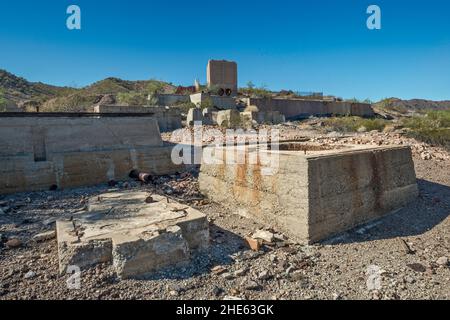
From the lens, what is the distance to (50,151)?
19.1ft

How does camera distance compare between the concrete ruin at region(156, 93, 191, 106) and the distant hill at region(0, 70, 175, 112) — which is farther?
the concrete ruin at region(156, 93, 191, 106)

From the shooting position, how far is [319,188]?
3.82 metres

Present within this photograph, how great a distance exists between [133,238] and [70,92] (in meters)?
31.0

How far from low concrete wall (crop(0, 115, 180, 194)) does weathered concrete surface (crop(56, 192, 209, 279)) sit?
235 cm

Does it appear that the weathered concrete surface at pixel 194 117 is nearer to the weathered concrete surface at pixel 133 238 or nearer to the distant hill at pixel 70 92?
the distant hill at pixel 70 92

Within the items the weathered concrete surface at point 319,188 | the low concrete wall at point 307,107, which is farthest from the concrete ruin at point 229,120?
the weathered concrete surface at point 319,188

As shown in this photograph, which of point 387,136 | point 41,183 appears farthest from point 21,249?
point 387,136

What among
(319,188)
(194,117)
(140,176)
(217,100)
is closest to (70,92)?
(217,100)

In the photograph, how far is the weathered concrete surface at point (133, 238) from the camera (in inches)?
113

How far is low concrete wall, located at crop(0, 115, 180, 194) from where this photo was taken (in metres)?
5.52

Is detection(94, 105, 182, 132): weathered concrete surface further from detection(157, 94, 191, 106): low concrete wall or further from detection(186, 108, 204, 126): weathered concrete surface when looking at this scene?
detection(157, 94, 191, 106): low concrete wall

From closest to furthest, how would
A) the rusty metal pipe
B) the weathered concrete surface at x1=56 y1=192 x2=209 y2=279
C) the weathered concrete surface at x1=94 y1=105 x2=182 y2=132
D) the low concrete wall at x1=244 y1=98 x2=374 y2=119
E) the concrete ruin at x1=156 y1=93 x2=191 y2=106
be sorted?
the weathered concrete surface at x1=56 y1=192 x2=209 y2=279
the rusty metal pipe
the weathered concrete surface at x1=94 y1=105 x2=182 y2=132
the concrete ruin at x1=156 y1=93 x2=191 y2=106
the low concrete wall at x1=244 y1=98 x2=374 y2=119

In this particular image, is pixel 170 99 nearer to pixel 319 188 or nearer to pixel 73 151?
pixel 73 151

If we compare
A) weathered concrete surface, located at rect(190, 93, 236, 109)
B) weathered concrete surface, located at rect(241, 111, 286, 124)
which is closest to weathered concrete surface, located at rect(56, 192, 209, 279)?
weathered concrete surface, located at rect(241, 111, 286, 124)
